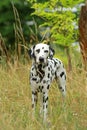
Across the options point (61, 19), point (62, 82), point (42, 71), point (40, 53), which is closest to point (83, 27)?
point (61, 19)

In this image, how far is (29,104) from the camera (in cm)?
737

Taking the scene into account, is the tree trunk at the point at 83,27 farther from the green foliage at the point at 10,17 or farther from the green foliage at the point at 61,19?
the green foliage at the point at 10,17

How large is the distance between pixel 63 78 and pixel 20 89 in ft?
3.12

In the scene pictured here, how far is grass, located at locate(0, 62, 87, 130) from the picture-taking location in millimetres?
6477

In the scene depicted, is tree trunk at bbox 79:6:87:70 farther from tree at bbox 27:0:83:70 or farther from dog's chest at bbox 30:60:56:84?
dog's chest at bbox 30:60:56:84

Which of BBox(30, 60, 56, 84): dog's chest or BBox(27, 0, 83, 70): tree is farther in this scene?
BBox(27, 0, 83, 70): tree

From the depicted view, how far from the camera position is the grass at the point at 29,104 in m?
6.48

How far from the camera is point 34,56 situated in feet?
22.2

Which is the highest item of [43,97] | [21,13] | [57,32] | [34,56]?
[34,56]

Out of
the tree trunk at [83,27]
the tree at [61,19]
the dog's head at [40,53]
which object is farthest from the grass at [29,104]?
the tree at [61,19]

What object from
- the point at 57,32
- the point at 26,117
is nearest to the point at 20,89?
the point at 26,117

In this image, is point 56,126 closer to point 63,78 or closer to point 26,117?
point 26,117

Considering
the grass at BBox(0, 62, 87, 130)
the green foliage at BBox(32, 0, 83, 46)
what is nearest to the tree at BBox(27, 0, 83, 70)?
the green foliage at BBox(32, 0, 83, 46)

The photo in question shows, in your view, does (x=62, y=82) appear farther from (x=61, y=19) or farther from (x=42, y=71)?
(x=61, y=19)
